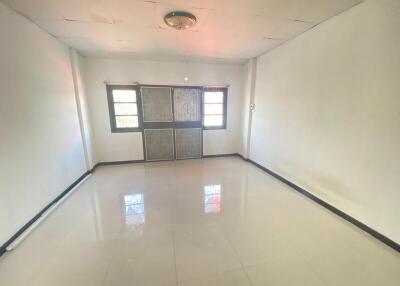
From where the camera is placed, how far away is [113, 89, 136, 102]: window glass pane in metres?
4.24

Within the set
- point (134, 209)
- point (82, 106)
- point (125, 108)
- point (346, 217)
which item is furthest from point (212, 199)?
point (82, 106)

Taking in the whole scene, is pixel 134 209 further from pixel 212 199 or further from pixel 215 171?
pixel 215 171

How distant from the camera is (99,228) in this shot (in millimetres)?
2111

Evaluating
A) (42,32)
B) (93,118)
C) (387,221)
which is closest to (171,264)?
(387,221)

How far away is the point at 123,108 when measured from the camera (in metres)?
4.34

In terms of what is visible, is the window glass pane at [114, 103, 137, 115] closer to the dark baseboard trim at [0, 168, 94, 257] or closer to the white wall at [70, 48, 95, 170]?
the white wall at [70, 48, 95, 170]

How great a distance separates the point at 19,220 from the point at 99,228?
2.78 feet

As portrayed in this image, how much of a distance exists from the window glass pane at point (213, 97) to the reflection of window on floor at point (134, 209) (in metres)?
2.95

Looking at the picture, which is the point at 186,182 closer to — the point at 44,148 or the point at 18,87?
the point at 44,148

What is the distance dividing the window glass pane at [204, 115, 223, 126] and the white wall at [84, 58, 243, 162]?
218mm

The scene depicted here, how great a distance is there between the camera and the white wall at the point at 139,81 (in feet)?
13.4

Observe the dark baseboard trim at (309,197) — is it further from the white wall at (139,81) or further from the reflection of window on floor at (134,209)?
the reflection of window on floor at (134,209)

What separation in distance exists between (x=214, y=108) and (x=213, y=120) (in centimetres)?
32

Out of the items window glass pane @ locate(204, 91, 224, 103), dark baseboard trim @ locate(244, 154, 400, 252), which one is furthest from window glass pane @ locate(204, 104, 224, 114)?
dark baseboard trim @ locate(244, 154, 400, 252)
